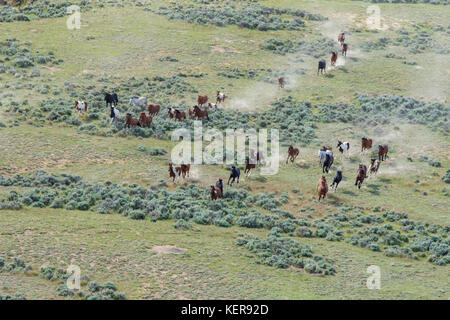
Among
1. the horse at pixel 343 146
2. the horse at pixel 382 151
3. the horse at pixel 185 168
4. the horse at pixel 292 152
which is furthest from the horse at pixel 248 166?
the horse at pixel 382 151

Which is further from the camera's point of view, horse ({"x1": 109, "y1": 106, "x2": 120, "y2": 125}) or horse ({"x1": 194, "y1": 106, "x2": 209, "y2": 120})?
horse ({"x1": 194, "y1": 106, "x2": 209, "y2": 120})

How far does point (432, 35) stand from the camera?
71.6 metres

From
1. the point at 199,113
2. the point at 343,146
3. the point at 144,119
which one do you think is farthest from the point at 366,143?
the point at 144,119

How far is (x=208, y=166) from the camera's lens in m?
41.1

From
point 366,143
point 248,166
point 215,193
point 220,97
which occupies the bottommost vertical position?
point 215,193

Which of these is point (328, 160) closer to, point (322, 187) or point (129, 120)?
point (322, 187)

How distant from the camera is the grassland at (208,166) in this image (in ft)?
88.4

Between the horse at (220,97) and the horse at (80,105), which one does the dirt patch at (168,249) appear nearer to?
the horse at (80,105)

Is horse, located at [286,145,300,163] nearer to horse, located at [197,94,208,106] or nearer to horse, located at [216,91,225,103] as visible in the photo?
horse, located at [197,94,208,106]

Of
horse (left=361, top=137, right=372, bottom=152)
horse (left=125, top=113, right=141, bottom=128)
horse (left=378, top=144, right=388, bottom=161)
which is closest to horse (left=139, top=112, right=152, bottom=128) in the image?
horse (left=125, top=113, right=141, bottom=128)

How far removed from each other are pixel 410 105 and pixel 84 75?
87.2ft

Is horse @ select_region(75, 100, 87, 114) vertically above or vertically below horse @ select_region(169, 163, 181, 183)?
above

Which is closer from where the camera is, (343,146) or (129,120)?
(343,146)

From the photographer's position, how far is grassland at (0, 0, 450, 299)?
88.4ft
